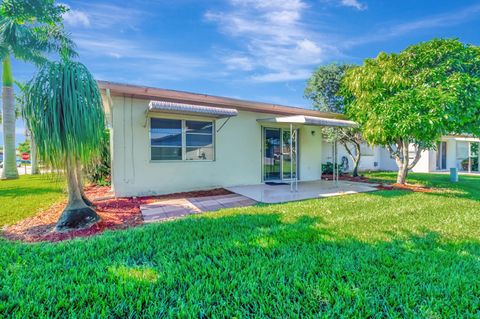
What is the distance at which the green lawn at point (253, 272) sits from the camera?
2.03m

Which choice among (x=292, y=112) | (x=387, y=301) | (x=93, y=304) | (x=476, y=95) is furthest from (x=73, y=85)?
(x=476, y=95)

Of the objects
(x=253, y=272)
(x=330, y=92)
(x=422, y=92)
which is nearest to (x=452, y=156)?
(x=330, y=92)

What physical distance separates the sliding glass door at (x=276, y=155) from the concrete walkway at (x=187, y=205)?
10.2 feet

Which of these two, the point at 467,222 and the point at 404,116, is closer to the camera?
the point at 467,222

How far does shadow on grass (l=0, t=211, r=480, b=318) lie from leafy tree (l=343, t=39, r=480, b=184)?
451 centimetres

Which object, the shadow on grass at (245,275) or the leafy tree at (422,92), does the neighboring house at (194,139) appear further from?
the shadow on grass at (245,275)

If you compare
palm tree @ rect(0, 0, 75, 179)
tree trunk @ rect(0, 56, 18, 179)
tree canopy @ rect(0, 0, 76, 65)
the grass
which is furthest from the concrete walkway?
tree trunk @ rect(0, 56, 18, 179)

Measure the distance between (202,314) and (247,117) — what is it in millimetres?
8131

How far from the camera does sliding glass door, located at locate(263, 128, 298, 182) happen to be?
33.1ft

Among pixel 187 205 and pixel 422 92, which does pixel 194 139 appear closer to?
pixel 187 205

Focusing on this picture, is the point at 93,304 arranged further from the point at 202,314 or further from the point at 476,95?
the point at 476,95

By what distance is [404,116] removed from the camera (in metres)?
6.98

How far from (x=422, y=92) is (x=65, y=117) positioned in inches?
369

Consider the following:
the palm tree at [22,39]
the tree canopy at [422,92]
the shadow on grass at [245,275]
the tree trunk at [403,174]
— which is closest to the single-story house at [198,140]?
the tree canopy at [422,92]
